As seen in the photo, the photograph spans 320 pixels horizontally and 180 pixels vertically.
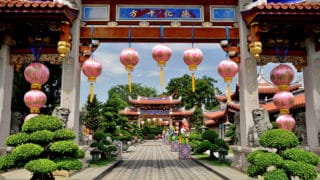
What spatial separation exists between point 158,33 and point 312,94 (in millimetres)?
5563

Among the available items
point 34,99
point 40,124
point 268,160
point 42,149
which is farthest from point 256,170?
point 34,99

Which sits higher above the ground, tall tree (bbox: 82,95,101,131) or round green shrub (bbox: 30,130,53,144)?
tall tree (bbox: 82,95,101,131)

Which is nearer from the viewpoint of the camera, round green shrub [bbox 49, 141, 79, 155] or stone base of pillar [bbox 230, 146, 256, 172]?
round green shrub [bbox 49, 141, 79, 155]

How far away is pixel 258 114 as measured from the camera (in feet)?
28.9

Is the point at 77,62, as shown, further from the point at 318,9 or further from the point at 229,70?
the point at 318,9

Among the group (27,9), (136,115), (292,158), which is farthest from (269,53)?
(136,115)

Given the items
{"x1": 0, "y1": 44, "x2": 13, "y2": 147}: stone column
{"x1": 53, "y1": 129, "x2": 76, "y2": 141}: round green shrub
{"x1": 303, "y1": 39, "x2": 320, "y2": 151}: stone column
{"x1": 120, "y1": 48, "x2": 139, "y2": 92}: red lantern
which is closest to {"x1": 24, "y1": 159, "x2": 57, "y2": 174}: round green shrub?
{"x1": 53, "y1": 129, "x2": 76, "y2": 141}: round green shrub

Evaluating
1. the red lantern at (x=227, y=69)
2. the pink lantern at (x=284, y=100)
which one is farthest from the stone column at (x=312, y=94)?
the red lantern at (x=227, y=69)

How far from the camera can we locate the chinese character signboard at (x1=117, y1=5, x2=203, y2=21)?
10289mm

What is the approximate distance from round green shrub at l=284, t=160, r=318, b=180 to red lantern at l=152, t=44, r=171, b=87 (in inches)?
177

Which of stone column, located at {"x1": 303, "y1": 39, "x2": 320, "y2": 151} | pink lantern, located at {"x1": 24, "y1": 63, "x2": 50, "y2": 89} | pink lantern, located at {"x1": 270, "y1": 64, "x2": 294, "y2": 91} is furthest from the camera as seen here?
stone column, located at {"x1": 303, "y1": 39, "x2": 320, "y2": 151}

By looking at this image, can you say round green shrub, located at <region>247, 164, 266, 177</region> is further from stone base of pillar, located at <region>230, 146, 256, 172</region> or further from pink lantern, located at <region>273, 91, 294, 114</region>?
pink lantern, located at <region>273, 91, 294, 114</region>

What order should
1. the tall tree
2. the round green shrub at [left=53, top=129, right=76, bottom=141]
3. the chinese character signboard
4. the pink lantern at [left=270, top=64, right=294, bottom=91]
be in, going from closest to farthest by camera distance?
the round green shrub at [left=53, top=129, right=76, bottom=141]
the pink lantern at [left=270, top=64, right=294, bottom=91]
the chinese character signboard
the tall tree

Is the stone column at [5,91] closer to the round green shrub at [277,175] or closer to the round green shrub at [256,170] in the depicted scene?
the round green shrub at [256,170]
